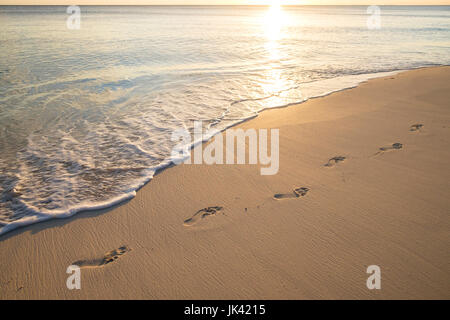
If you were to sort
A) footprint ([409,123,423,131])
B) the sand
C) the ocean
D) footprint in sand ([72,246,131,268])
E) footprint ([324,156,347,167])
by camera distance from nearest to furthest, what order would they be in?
1. the sand
2. footprint in sand ([72,246,131,268])
3. the ocean
4. footprint ([324,156,347,167])
5. footprint ([409,123,423,131])

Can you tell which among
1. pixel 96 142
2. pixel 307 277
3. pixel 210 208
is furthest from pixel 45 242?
pixel 307 277

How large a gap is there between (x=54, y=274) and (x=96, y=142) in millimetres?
2781

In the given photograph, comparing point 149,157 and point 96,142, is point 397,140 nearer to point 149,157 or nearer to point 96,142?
point 149,157


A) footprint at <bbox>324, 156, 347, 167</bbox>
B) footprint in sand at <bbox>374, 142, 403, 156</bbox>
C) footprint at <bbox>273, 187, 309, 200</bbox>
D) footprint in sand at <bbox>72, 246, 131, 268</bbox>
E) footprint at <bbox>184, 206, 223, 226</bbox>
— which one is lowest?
footprint in sand at <bbox>72, 246, 131, 268</bbox>

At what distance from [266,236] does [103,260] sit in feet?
5.29

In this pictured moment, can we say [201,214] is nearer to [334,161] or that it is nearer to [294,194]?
[294,194]

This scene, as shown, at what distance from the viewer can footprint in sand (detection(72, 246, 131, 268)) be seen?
2.49m

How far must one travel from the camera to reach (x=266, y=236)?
8.98 ft

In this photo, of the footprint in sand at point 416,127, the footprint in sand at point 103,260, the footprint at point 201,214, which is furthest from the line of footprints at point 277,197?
the footprint in sand at point 416,127

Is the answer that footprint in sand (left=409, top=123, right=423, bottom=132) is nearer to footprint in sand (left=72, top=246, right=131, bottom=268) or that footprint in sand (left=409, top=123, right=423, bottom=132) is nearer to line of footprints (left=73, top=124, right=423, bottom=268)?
line of footprints (left=73, top=124, right=423, bottom=268)

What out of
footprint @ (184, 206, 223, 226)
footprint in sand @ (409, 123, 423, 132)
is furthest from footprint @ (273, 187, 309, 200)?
footprint in sand @ (409, 123, 423, 132)

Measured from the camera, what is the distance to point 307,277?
232 centimetres

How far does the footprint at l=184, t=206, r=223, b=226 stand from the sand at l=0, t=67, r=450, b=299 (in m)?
0.03

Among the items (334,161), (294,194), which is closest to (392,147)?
(334,161)
